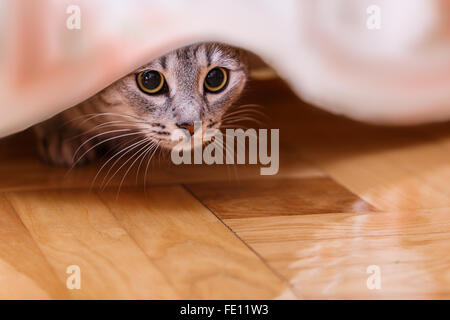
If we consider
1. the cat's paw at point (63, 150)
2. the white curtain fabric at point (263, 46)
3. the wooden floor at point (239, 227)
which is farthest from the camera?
the cat's paw at point (63, 150)

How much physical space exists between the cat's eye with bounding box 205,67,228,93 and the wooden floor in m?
0.17

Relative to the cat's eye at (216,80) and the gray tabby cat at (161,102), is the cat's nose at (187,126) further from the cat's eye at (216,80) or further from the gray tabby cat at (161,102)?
the cat's eye at (216,80)

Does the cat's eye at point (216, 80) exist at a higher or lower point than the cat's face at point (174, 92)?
higher

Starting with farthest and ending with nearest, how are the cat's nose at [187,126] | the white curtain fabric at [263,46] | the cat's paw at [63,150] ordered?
the cat's paw at [63,150], the cat's nose at [187,126], the white curtain fabric at [263,46]

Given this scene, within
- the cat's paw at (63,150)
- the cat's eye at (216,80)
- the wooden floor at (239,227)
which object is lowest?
the wooden floor at (239,227)

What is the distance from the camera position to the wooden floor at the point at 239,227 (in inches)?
32.7

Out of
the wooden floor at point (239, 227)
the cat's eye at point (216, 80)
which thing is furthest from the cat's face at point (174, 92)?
the wooden floor at point (239, 227)

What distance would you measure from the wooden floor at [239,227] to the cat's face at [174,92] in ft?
0.40

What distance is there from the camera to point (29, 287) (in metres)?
0.81

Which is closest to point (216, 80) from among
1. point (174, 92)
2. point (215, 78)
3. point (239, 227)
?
point (215, 78)

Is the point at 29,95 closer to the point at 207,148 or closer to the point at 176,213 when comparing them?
the point at 176,213

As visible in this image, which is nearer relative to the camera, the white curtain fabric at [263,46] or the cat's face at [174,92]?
the white curtain fabric at [263,46]
